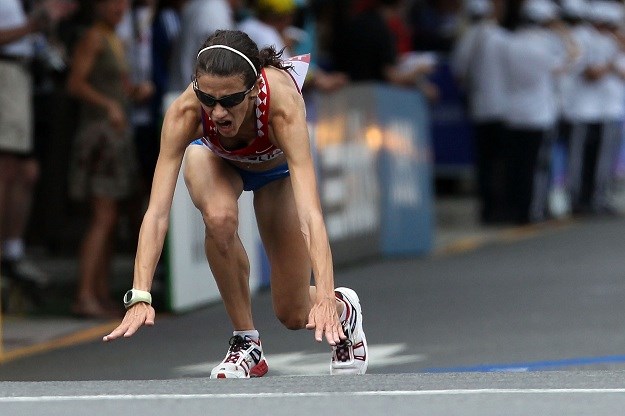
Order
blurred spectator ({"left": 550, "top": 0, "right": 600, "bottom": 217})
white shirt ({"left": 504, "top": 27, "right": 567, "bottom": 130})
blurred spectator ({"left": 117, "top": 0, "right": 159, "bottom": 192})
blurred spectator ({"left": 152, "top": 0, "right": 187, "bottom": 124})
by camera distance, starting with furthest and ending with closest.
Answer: blurred spectator ({"left": 550, "top": 0, "right": 600, "bottom": 217}) → white shirt ({"left": 504, "top": 27, "right": 567, "bottom": 130}) → blurred spectator ({"left": 152, "top": 0, "right": 187, "bottom": 124}) → blurred spectator ({"left": 117, "top": 0, "right": 159, "bottom": 192})

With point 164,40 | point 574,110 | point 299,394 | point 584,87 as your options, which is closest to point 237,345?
point 299,394

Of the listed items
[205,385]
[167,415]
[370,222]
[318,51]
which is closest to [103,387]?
[205,385]

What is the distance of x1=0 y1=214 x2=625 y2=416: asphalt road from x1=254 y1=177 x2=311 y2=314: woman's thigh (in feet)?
1.94

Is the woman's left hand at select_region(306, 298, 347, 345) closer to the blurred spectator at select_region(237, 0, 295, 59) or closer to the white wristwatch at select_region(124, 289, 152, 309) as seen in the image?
the white wristwatch at select_region(124, 289, 152, 309)

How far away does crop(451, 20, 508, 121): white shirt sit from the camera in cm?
A: 1786

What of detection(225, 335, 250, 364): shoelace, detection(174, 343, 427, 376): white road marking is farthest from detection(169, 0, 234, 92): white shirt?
detection(225, 335, 250, 364): shoelace

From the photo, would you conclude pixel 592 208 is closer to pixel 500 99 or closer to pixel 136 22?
pixel 500 99

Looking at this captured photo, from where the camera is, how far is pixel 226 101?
6.72 m

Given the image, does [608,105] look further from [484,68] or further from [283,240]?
[283,240]

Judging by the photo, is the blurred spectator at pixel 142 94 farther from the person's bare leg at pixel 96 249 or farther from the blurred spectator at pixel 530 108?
the blurred spectator at pixel 530 108

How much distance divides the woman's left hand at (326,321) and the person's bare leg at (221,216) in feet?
2.78

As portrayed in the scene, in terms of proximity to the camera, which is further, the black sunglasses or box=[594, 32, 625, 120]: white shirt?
box=[594, 32, 625, 120]: white shirt

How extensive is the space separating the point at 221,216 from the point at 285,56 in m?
5.88

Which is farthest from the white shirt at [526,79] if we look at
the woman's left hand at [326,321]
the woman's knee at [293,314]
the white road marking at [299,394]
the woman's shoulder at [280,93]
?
the white road marking at [299,394]
